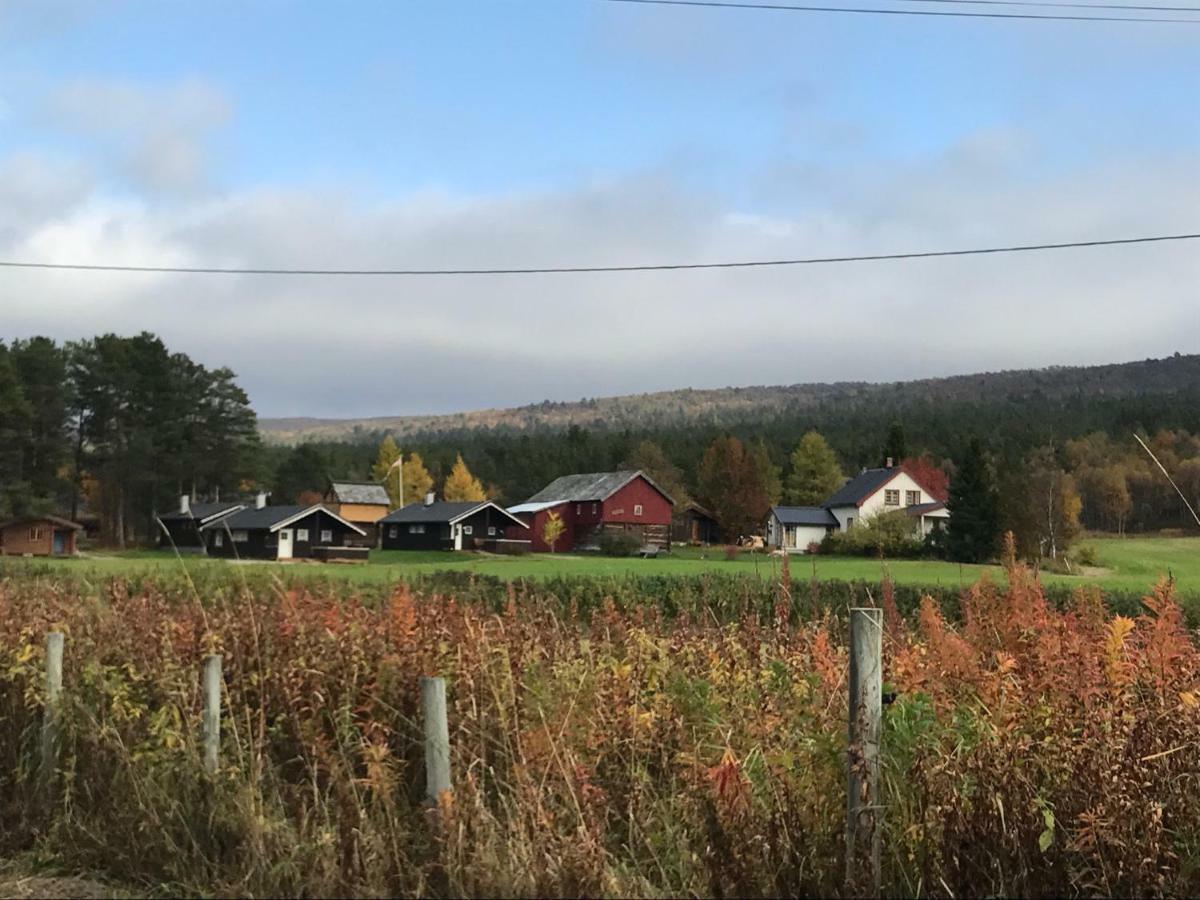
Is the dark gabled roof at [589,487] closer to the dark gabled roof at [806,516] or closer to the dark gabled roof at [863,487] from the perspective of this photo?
the dark gabled roof at [806,516]

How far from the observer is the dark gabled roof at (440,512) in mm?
70438

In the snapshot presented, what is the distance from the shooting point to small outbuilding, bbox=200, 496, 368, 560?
59844 mm

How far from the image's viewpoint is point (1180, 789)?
151 inches

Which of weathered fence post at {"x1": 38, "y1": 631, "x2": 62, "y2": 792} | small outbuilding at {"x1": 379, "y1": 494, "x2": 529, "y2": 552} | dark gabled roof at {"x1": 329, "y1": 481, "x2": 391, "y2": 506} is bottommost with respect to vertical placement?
small outbuilding at {"x1": 379, "y1": 494, "x2": 529, "y2": 552}

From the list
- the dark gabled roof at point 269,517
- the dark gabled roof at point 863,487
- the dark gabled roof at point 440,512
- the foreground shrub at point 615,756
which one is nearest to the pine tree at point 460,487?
the dark gabled roof at point 440,512

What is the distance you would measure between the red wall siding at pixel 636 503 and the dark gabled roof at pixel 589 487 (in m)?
0.40

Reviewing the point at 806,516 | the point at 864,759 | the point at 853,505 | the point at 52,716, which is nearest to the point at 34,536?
the point at 806,516

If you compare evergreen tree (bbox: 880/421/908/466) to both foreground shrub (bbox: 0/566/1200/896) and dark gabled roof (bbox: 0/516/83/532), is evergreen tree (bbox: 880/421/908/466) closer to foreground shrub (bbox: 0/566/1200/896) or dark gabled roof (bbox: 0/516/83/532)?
dark gabled roof (bbox: 0/516/83/532)

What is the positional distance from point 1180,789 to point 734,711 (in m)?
1.73

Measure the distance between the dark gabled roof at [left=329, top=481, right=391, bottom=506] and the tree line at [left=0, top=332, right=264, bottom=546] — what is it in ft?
43.4

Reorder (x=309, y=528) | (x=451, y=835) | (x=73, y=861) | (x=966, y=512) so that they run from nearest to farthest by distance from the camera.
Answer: (x=451, y=835), (x=73, y=861), (x=966, y=512), (x=309, y=528)

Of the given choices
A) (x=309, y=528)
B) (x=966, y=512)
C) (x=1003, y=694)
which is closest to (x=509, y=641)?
(x=1003, y=694)

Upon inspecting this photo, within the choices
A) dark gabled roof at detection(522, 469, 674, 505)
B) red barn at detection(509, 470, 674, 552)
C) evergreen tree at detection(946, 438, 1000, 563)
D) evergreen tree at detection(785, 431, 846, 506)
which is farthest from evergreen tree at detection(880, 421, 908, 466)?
evergreen tree at detection(946, 438, 1000, 563)

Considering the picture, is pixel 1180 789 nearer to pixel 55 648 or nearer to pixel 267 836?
pixel 267 836
